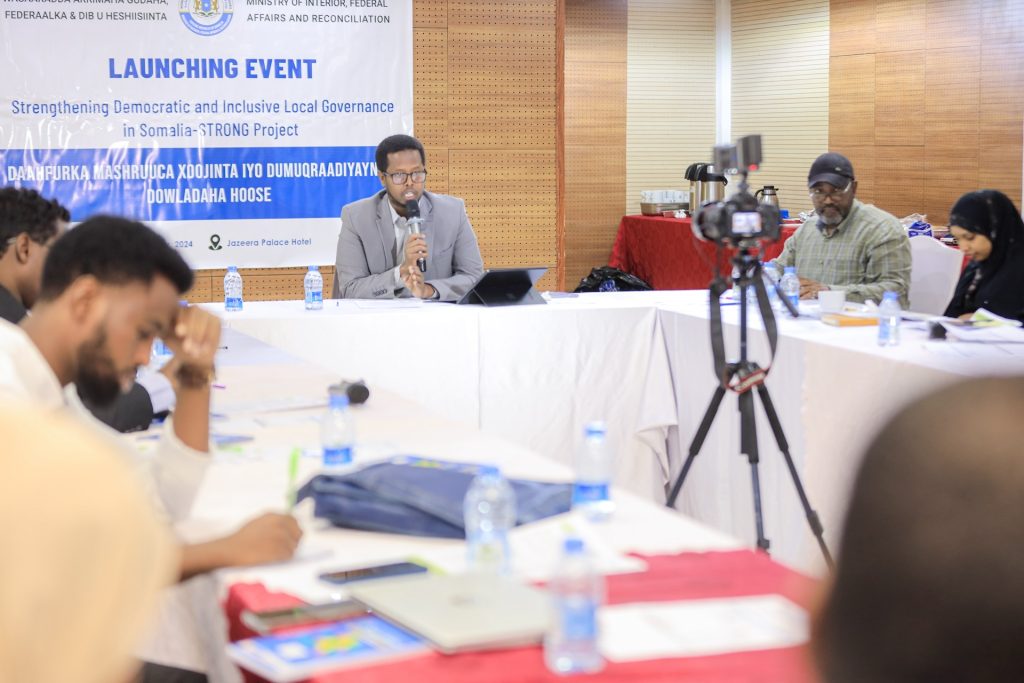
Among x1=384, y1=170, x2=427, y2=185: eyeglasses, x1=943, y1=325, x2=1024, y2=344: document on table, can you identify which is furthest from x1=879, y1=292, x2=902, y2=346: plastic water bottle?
x1=384, y1=170, x2=427, y2=185: eyeglasses

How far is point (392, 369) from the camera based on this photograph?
4648 millimetres

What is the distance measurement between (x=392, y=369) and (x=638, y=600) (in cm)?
301

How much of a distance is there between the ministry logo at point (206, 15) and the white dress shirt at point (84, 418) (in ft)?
12.9

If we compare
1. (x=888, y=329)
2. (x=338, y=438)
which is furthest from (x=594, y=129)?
(x=338, y=438)

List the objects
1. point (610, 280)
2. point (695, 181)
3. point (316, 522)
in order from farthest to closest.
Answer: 1. point (610, 280)
2. point (695, 181)
3. point (316, 522)

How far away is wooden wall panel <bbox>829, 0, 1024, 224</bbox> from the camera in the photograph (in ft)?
25.3

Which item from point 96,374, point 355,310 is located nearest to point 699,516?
point 355,310

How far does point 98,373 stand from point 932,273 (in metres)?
3.98

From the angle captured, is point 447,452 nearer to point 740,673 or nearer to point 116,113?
point 740,673

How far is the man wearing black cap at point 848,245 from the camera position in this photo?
191 inches

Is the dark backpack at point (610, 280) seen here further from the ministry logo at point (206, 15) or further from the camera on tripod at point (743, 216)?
the camera on tripod at point (743, 216)

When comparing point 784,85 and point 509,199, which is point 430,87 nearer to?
point 509,199

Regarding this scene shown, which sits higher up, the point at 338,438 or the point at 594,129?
the point at 594,129

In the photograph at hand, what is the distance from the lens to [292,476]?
7.76ft
